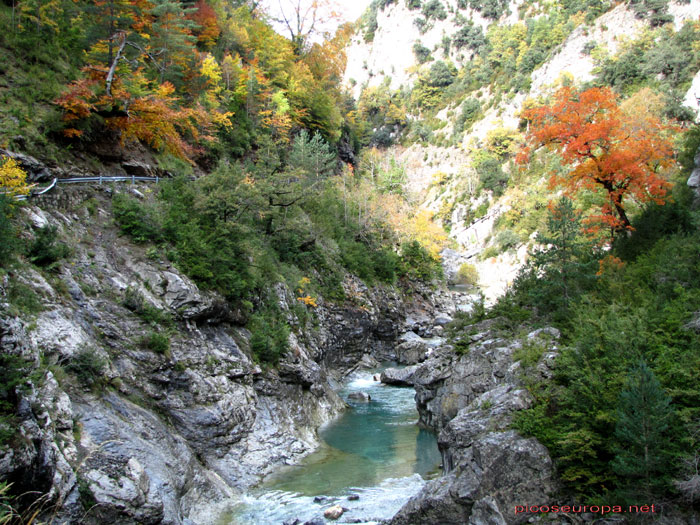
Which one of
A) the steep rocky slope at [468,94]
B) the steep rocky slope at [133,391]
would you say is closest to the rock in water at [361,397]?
the steep rocky slope at [133,391]

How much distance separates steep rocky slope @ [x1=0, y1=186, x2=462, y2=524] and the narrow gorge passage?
2.58ft

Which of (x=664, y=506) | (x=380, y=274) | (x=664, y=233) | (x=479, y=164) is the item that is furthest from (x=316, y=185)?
(x=479, y=164)

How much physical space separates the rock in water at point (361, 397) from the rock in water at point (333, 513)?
10.7m

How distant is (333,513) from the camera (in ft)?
35.5

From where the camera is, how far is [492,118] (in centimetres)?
6788

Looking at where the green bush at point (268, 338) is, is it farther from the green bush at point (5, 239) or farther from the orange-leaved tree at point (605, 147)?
the orange-leaved tree at point (605, 147)

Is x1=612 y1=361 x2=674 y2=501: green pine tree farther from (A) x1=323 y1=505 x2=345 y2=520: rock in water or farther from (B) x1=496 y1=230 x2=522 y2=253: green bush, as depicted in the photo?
(B) x1=496 y1=230 x2=522 y2=253: green bush

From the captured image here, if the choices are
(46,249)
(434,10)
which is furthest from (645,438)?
(434,10)

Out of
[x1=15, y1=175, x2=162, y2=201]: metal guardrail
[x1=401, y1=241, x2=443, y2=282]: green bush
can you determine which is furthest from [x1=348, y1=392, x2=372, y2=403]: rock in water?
[x1=401, y1=241, x2=443, y2=282]: green bush

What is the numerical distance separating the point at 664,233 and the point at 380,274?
22106 millimetres

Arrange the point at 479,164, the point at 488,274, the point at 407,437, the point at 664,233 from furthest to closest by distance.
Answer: the point at 479,164 < the point at 488,274 < the point at 407,437 < the point at 664,233

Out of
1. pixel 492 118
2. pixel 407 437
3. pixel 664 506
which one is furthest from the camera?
pixel 492 118

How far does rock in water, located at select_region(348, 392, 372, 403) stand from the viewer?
2161cm

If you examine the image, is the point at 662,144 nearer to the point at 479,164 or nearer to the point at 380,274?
the point at 380,274
